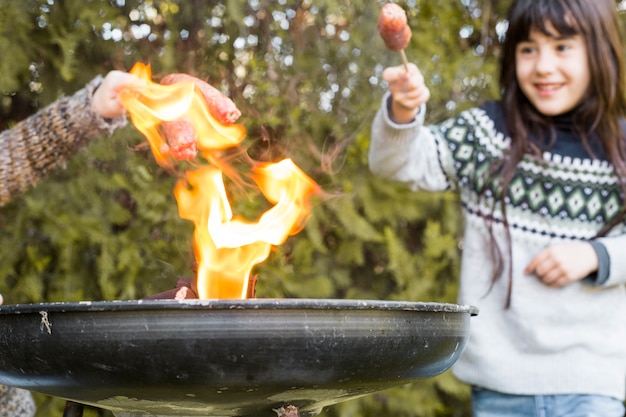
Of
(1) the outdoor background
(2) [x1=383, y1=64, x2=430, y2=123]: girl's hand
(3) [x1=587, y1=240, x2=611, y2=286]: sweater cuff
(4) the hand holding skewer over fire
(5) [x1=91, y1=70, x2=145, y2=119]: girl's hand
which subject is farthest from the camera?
(1) the outdoor background

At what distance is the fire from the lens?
1.29 m

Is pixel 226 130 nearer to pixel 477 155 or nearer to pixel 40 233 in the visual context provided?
pixel 477 155

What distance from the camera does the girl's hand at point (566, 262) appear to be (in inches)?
71.8

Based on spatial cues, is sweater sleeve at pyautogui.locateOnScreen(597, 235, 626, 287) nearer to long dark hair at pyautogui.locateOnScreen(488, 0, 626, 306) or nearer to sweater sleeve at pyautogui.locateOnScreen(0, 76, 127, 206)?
long dark hair at pyautogui.locateOnScreen(488, 0, 626, 306)

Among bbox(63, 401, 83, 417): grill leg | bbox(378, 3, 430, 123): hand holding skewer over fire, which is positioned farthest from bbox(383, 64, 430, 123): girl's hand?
bbox(63, 401, 83, 417): grill leg


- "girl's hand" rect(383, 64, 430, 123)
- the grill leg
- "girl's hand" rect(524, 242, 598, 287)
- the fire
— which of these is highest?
"girl's hand" rect(383, 64, 430, 123)

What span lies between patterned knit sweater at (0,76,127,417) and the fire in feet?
0.54

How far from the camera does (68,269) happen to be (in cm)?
233

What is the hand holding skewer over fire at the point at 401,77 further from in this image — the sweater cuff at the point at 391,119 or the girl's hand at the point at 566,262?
the girl's hand at the point at 566,262

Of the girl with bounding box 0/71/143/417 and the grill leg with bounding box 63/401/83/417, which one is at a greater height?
the girl with bounding box 0/71/143/417

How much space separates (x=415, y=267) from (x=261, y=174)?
134 centimetres

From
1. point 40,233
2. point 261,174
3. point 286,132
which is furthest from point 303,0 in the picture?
point 261,174

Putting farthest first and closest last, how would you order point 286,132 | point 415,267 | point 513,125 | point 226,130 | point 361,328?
point 415,267
point 286,132
point 513,125
point 226,130
point 361,328

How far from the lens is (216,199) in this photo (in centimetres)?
138
